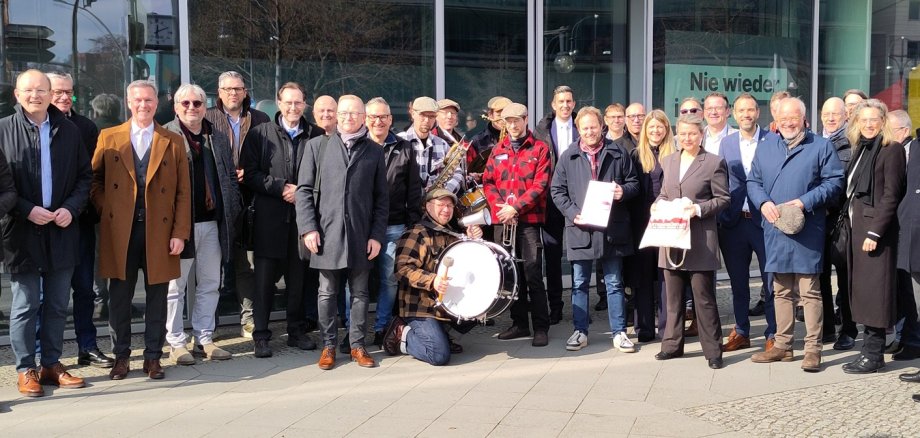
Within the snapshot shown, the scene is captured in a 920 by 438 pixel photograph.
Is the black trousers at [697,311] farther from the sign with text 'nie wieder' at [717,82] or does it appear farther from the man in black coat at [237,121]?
the sign with text 'nie wieder' at [717,82]

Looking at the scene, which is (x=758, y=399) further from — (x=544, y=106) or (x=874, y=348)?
(x=544, y=106)

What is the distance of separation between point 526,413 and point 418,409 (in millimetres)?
636

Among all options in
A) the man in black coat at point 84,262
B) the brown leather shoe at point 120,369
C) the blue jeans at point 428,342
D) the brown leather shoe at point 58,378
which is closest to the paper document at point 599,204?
the blue jeans at point 428,342

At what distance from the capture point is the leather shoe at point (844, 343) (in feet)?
23.2

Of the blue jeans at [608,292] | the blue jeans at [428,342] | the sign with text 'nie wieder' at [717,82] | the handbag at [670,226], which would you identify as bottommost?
the blue jeans at [428,342]

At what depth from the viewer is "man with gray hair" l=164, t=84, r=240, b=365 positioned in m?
6.57

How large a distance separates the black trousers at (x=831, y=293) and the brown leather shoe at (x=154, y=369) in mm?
4684

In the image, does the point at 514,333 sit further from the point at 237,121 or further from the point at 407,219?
the point at 237,121

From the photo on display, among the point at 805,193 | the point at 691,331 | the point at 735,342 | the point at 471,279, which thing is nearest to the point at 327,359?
the point at 471,279

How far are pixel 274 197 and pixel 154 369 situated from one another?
58.6 inches

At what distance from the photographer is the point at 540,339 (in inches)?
284

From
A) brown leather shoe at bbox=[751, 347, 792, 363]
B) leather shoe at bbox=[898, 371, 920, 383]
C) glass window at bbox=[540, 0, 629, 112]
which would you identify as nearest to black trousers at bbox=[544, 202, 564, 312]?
brown leather shoe at bbox=[751, 347, 792, 363]

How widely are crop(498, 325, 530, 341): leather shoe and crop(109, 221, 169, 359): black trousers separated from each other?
2648 mm

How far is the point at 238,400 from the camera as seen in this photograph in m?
5.69
